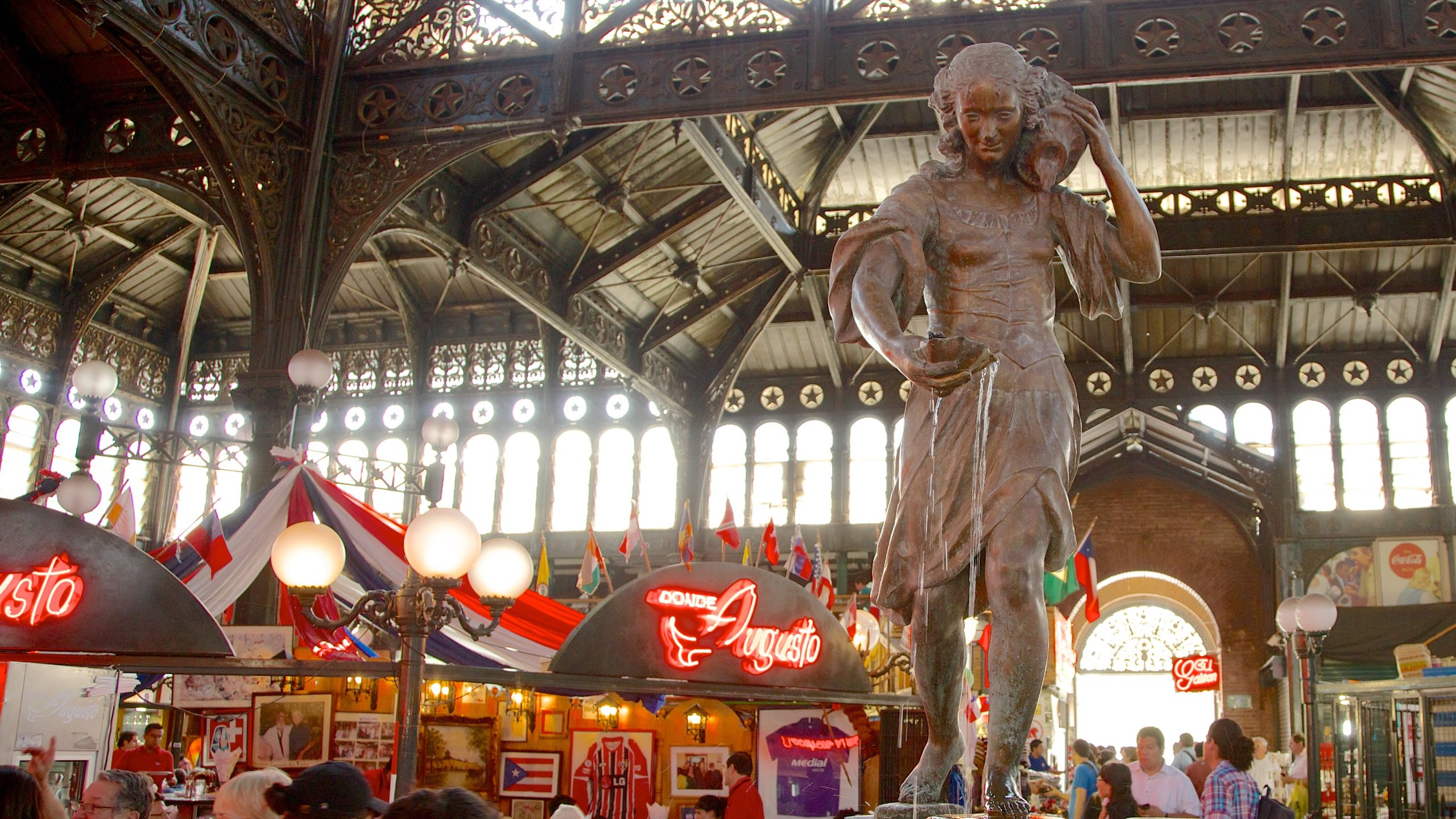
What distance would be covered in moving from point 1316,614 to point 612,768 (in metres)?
7.44

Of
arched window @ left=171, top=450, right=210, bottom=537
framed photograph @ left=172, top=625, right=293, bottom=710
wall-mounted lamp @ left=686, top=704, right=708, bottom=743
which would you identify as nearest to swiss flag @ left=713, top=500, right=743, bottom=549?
wall-mounted lamp @ left=686, top=704, right=708, bottom=743

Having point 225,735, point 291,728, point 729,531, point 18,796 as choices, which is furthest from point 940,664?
point 225,735

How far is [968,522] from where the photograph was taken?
3188mm

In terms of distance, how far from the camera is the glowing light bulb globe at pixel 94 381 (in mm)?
10602

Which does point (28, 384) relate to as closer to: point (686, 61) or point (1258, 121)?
point (686, 61)

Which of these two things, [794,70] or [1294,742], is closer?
[794,70]

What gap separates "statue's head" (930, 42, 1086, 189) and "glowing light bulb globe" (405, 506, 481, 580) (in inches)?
147

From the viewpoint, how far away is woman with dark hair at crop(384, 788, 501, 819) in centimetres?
221

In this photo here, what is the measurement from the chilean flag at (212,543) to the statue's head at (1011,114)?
7443 mm

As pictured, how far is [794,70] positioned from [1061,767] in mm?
18024

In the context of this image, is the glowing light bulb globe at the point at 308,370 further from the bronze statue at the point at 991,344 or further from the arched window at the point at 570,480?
the arched window at the point at 570,480

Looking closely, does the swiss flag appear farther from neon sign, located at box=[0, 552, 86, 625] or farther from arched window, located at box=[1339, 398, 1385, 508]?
arched window, located at box=[1339, 398, 1385, 508]

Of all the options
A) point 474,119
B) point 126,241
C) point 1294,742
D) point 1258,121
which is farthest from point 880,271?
point 126,241

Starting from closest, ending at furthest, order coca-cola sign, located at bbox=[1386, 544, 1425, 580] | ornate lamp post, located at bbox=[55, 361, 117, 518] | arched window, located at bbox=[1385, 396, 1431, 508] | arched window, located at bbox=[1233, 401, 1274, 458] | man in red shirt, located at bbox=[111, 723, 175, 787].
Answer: ornate lamp post, located at bbox=[55, 361, 117, 518] → man in red shirt, located at bbox=[111, 723, 175, 787] → coca-cola sign, located at bbox=[1386, 544, 1425, 580] → arched window, located at bbox=[1385, 396, 1431, 508] → arched window, located at bbox=[1233, 401, 1274, 458]
